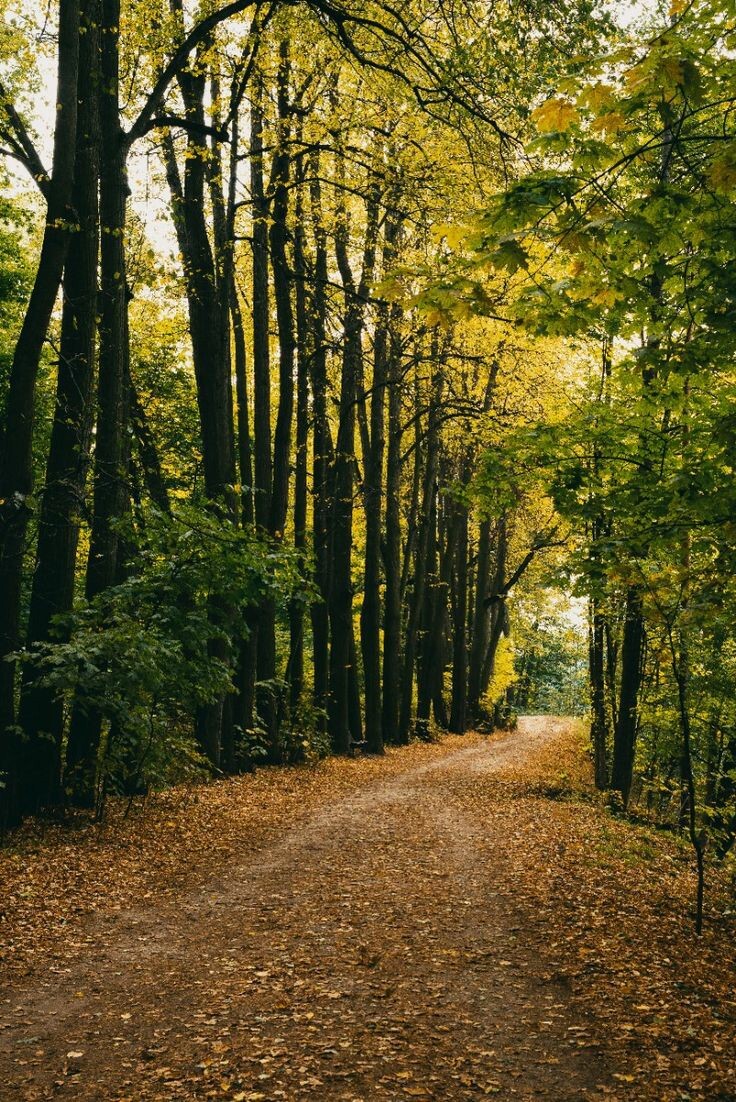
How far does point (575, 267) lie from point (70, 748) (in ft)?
24.7

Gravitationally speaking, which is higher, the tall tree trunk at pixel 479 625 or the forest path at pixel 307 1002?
the tall tree trunk at pixel 479 625

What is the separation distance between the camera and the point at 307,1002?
16.5 ft

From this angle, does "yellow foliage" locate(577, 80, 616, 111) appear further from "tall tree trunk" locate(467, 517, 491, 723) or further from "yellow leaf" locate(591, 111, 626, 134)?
"tall tree trunk" locate(467, 517, 491, 723)

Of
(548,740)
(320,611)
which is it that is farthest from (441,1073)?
(548,740)

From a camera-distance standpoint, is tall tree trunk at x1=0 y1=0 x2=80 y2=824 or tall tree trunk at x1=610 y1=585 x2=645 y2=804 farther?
tall tree trunk at x1=610 y1=585 x2=645 y2=804

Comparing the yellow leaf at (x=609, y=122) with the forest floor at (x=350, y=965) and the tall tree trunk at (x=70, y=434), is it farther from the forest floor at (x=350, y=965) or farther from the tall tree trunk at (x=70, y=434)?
the tall tree trunk at (x=70, y=434)

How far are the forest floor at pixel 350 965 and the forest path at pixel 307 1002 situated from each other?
0.02 metres

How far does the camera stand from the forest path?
4.16 metres

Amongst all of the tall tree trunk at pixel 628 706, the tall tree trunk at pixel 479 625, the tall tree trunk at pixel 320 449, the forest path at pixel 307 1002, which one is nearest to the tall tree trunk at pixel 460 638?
the tall tree trunk at pixel 479 625

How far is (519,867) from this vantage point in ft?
28.1

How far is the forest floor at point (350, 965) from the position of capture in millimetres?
4246

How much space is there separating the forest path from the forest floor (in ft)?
0.06

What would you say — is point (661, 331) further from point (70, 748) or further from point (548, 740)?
point (548, 740)

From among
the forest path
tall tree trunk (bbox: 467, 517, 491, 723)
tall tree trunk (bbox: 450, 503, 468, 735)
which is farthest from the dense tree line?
tall tree trunk (bbox: 450, 503, 468, 735)
